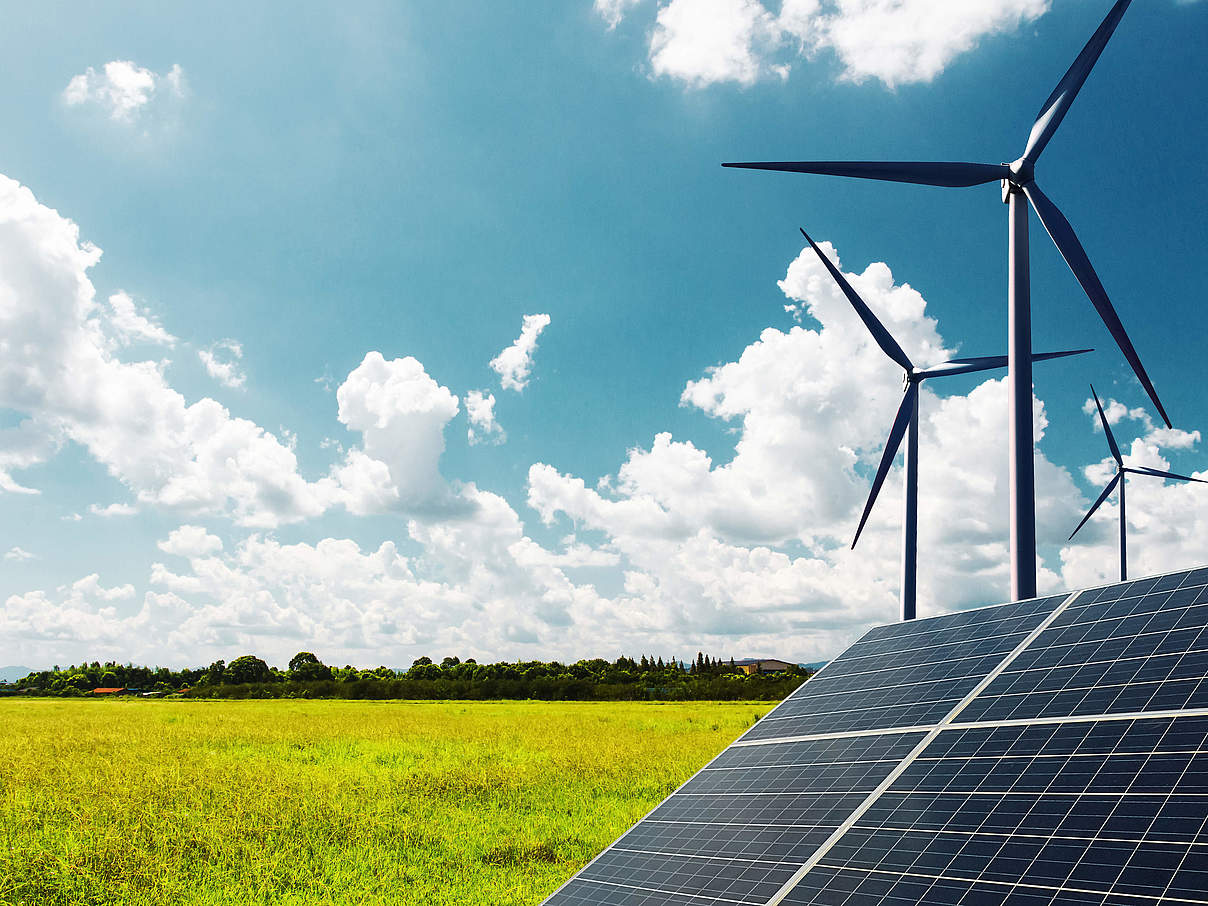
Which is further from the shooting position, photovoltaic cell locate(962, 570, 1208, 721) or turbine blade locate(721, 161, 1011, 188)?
turbine blade locate(721, 161, 1011, 188)

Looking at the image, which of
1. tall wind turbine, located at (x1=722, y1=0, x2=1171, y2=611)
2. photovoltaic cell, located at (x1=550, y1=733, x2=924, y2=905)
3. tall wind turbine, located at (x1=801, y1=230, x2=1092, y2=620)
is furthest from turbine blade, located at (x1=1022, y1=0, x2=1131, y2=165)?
photovoltaic cell, located at (x1=550, y1=733, x2=924, y2=905)

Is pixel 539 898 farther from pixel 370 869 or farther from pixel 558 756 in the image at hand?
pixel 558 756

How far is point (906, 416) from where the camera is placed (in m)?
28.4

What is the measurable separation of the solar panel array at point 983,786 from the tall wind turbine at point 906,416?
1149cm

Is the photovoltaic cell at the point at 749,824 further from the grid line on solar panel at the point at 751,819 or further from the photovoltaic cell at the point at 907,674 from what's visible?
the photovoltaic cell at the point at 907,674

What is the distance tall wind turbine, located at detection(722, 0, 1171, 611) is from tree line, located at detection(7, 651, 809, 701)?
2730 inches

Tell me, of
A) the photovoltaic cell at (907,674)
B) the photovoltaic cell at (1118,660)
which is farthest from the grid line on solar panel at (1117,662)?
the photovoltaic cell at (907,674)

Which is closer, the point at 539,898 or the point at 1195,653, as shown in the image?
the point at 1195,653

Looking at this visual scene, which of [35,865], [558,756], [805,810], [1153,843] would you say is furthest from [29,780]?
[1153,843]

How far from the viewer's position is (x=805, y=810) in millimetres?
9547

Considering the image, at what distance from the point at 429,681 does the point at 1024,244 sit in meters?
Result: 87.7

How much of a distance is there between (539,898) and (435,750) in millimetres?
19012

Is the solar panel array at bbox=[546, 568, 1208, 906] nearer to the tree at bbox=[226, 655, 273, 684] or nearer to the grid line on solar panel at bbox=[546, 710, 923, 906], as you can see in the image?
the grid line on solar panel at bbox=[546, 710, 923, 906]

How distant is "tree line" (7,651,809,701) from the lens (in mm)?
87438
